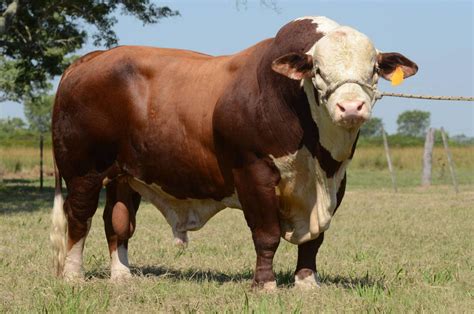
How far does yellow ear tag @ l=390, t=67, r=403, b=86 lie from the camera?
5531 millimetres

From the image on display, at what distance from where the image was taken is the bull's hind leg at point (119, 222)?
22.3ft

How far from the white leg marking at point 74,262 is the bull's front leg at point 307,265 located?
5.87ft

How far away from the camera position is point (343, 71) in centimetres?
523

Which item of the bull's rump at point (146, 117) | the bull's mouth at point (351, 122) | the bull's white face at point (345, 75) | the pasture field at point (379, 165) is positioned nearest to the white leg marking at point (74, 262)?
the bull's rump at point (146, 117)

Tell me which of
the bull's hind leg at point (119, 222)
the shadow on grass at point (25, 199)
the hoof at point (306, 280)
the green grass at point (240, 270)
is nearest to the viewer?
the green grass at point (240, 270)

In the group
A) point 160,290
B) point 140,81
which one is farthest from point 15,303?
point 140,81

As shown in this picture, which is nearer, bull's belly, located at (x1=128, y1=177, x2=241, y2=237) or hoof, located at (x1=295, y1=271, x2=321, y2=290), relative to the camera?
hoof, located at (x1=295, y1=271, x2=321, y2=290)

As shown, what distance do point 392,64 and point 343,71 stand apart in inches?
20.3

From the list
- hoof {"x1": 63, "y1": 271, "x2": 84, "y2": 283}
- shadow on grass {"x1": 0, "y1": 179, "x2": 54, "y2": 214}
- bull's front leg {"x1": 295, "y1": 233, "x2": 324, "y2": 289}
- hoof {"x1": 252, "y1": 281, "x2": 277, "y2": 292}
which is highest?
bull's front leg {"x1": 295, "y1": 233, "x2": 324, "y2": 289}

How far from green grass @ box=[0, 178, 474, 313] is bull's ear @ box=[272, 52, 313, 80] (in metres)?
1.43

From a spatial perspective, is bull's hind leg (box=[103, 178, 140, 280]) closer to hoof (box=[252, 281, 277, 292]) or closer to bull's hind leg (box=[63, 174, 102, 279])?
bull's hind leg (box=[63, 174, 102, 279])

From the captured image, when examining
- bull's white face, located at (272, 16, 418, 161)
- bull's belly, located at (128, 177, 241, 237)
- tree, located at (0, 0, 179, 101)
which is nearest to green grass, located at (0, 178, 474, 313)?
bull's belly, located at (128, 177, 241, 237)

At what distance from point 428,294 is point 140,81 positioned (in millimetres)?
2731

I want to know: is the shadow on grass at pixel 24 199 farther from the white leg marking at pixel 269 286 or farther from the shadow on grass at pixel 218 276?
the white leg marking at pixel 269 286
